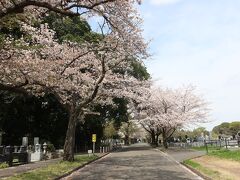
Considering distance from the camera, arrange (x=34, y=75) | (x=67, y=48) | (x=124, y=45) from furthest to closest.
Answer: (x=67, y=48) → (x=124, y=45) → (x=34, y=75)

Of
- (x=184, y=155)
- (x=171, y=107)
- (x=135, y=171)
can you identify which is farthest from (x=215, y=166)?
(x=171, y=107)

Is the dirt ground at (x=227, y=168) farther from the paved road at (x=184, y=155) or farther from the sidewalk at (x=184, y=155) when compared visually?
the paved road at (x=184, y=155)

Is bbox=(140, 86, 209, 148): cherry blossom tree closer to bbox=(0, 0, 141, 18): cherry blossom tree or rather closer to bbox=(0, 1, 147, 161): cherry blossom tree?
bbox=(0, 1, 147, 161): cherry blossom tree

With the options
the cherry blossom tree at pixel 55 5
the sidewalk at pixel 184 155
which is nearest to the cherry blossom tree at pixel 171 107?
the sidewalk at pixel 184 155

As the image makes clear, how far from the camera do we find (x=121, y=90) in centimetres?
3956

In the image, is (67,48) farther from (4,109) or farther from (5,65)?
(4,109)

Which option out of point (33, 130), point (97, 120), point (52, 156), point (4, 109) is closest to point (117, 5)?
point (52, 156)

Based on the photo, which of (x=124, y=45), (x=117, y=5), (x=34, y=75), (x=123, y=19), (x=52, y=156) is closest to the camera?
(x=117, y=5)

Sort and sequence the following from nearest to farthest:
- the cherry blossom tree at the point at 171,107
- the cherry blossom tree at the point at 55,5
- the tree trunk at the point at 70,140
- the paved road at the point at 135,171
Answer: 1. the cherry blossom tree at the point at 55,5
2. the paved road at the point at 135,171
3. the tree trunk at the point at 70,140
4. the cherry blossom tree at the point at 171,107

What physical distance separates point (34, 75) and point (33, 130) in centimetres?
3183

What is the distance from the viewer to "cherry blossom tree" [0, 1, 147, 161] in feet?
50.3

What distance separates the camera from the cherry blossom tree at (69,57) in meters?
15.3

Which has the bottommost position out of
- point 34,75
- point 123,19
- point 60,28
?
point 34,75

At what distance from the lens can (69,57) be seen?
984 inches
